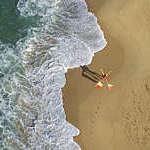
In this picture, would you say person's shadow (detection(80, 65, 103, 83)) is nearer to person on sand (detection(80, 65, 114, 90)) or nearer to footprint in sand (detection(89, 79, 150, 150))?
person on sand (detection(80, 65, 114, 90))

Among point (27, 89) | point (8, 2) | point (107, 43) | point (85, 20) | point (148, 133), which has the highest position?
point (8, 2)

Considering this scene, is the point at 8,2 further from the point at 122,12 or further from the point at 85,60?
the point at 122,12

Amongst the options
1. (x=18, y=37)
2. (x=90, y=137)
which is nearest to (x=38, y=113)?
(x=90, y=137)

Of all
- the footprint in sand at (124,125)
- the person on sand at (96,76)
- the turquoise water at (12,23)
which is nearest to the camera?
the footprint in sand at (124,125)

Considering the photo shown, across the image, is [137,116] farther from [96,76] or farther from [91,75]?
[91,75]

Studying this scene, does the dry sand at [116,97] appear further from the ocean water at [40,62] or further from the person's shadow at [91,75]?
the ocean water at [40,62]

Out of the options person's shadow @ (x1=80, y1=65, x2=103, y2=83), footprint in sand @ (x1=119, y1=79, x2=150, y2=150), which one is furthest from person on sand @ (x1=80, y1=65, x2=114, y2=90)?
footprint in sand @ (x1=119, y1=79, x2=150, y2=150)

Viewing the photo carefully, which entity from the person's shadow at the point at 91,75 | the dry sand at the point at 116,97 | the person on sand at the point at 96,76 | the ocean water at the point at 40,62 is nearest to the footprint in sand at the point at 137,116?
the dry sand at the point at 116,97
